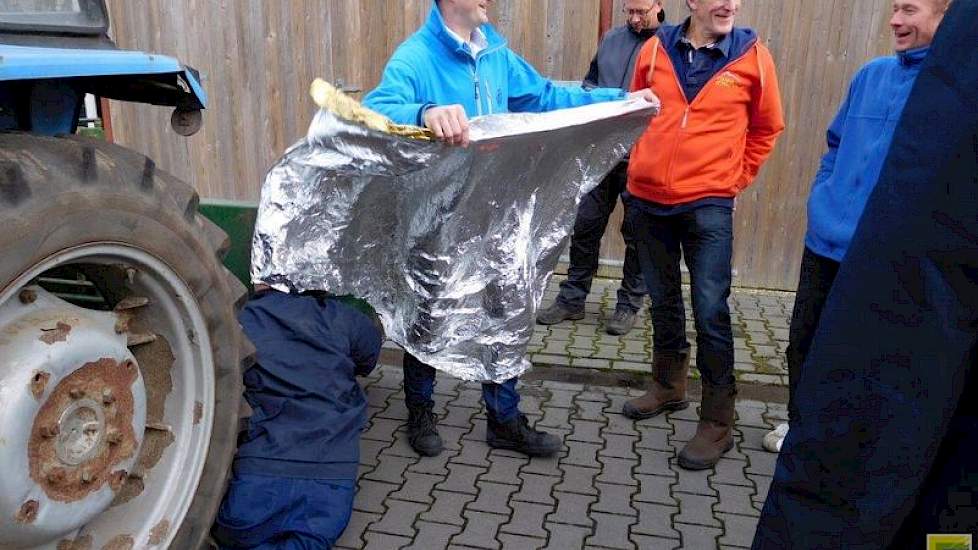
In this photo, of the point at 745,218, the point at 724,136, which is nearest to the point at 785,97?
the point at 745,218

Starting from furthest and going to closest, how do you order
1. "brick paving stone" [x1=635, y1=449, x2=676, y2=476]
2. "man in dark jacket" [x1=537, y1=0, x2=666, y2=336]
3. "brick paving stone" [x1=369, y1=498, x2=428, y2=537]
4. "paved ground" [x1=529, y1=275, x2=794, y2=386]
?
"man in dark jacket" [x1=537, y1=0, x2=666, y2=336], "paved ground" [x1=529, y1=275, x2=794, y2=386], "brick paving stone" [x1=635, y1=449, x2=676, y2=476], "brick paving stone" [x1=369, y1=498, x2=428, y2=537]

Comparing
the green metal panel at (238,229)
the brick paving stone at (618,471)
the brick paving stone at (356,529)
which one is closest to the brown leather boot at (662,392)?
the brick paving stone at (618,471)

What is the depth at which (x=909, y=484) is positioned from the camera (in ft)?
3.79

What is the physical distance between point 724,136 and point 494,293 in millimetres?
1079

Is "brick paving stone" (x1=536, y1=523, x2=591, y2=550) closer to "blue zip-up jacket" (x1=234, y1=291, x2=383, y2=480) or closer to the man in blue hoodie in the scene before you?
"blue zip-up jacket" (x1=234, y1=291, x2=383, y2=480)

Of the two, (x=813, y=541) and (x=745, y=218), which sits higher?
(x=813, y=541)

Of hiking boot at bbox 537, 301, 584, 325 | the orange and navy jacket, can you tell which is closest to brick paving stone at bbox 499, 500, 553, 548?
the orange and navy jacket

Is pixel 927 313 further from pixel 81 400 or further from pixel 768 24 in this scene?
pixel 768 24

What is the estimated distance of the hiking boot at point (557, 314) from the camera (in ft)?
16.2

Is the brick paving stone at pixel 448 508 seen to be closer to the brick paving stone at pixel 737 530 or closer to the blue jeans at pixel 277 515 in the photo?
the blue jeans at pixel 277 515

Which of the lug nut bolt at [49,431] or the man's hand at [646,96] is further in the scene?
the man's hand at [646,96]

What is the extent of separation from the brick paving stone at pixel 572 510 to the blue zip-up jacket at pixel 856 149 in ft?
4.01

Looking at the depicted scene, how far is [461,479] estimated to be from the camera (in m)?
3.17

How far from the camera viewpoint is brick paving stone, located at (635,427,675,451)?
3.45 meters
